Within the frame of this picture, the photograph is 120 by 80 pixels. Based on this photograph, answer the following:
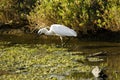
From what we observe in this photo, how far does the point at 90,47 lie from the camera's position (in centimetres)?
1293

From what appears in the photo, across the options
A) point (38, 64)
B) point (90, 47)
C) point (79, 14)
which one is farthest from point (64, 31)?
point (38, 64)

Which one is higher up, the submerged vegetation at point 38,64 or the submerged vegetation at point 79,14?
the submerged vegetation at point 79,14

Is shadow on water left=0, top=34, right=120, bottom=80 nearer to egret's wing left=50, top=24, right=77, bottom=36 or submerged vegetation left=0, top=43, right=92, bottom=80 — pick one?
submerged vegetation left=0, top=43, right=92, bottom=80

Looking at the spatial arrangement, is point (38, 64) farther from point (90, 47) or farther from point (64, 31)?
point (90, 47)

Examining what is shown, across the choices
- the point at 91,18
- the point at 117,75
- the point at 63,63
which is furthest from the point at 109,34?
the point at 117,75

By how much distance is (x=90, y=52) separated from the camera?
478 inches

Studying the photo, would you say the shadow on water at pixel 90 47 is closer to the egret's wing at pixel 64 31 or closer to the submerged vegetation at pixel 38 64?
the submerged vegetation at pixel 38 64

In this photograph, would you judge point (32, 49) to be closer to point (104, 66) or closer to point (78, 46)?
point (78, 46)

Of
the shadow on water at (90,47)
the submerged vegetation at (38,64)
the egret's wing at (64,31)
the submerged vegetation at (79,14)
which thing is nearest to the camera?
the submerged vegetation at (38,64)

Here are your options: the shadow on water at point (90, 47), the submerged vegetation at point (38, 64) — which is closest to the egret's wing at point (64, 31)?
the shadow on water at point (90, 47)

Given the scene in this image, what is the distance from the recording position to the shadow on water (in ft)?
33.0

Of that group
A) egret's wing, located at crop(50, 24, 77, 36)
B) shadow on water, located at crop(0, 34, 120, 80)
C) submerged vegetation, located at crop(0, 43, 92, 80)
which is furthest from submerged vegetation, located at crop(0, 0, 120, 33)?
submerged vegetation, located at crop(0, 43, 92, 80)

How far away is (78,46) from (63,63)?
8.43ft

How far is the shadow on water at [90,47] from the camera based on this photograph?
10.1 meters
